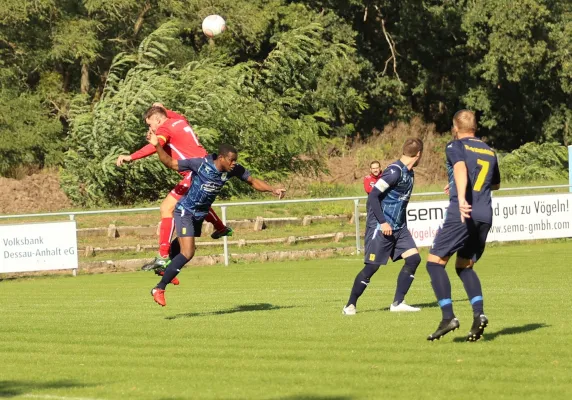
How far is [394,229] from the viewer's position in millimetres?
13086

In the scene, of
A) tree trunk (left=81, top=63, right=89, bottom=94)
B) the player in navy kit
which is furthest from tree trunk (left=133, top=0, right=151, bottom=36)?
the player in navy kit

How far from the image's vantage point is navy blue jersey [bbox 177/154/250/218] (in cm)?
1331

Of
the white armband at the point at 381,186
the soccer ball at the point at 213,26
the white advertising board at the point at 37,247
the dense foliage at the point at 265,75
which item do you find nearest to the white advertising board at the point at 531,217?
the soccer ball at the point at 213,26

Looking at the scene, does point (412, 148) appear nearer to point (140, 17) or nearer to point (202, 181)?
point (202, 181)

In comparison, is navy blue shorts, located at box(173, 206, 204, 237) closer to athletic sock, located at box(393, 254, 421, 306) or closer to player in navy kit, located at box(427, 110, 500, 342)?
athletic sock, located at box(393, 254, 421, 306)

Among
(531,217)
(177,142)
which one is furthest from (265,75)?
(177,142)

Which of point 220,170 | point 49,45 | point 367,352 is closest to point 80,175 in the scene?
point 49,45

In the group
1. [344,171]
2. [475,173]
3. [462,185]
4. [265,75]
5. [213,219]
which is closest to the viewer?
[462,185]

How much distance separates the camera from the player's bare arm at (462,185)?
9648 mm

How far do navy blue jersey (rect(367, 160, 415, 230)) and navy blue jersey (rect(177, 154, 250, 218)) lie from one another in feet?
5.99

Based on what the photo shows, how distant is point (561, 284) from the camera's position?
56.4 ft

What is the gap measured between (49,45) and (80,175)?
10178 millimetres

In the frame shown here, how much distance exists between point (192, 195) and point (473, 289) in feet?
14.7

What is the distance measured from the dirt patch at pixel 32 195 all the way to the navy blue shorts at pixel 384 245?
24696 mm
